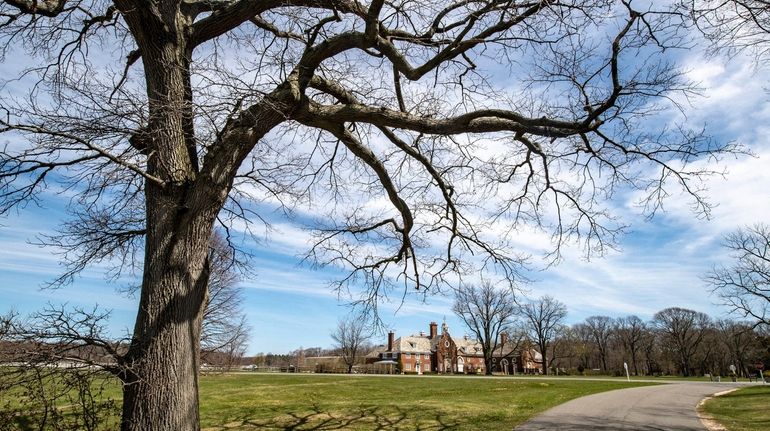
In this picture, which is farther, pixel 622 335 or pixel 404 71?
pixel 622 335

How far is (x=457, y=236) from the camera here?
9.00 m

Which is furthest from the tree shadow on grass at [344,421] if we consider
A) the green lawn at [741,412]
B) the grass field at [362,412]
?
the green lawn at [741,412]

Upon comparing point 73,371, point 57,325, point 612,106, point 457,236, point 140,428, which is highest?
point 612,106

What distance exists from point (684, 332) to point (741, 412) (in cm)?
7695

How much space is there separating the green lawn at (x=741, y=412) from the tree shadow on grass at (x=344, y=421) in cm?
834

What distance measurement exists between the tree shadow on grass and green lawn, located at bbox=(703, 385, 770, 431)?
834cm

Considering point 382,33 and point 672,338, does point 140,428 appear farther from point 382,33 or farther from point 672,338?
point 672,338

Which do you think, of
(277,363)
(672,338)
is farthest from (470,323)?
(277,363)

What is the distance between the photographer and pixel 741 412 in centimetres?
1773

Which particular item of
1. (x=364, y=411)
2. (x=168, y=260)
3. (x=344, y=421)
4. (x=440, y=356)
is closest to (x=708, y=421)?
(x=364, y=411)

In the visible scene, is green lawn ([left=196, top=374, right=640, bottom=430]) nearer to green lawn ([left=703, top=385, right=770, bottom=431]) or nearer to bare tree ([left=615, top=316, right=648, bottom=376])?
green lawn ([left=703, top=385, right=770, bottom=431])

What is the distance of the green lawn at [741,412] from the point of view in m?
14.2

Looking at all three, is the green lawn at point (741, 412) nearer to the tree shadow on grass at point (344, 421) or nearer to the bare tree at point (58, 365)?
the tree shadow on grass at point (344, 421)

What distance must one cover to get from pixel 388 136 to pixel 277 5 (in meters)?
2.45
